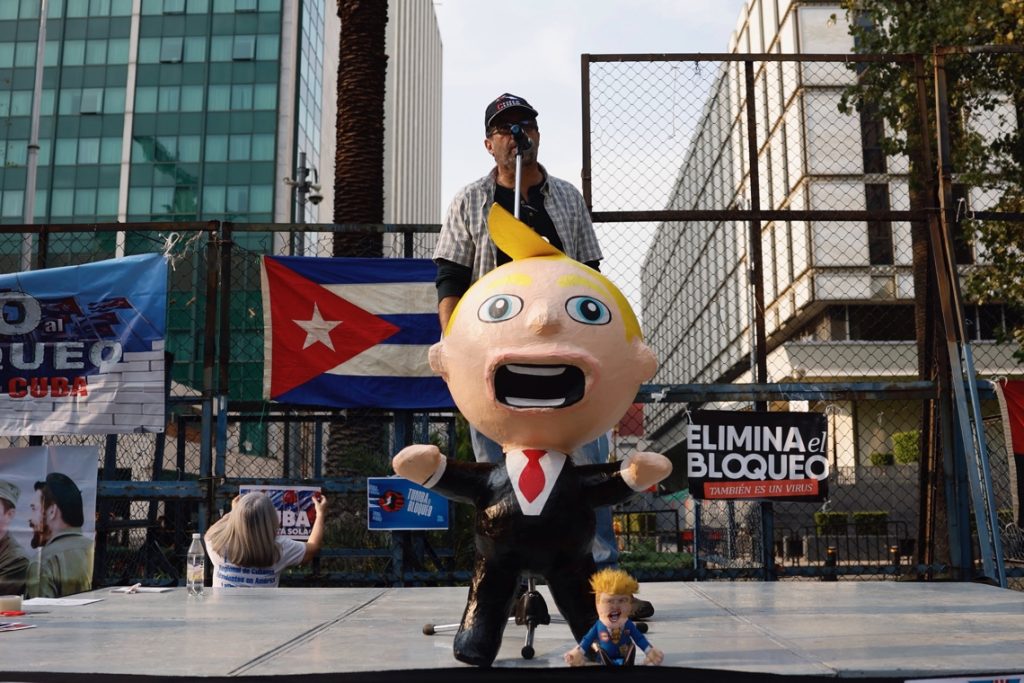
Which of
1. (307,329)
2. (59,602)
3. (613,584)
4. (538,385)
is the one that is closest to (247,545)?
(59,602)

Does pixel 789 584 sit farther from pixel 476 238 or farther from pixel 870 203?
pixel 870 203

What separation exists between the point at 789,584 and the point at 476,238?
9.23ft

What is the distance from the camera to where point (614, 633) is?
266 cm

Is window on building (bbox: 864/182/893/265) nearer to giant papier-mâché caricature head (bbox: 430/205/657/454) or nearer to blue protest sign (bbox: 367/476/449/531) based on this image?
blue protest sign (bbox: 367/476/449/531)

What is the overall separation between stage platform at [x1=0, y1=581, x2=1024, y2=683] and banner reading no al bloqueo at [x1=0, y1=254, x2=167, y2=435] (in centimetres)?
162

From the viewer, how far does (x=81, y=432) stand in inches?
243

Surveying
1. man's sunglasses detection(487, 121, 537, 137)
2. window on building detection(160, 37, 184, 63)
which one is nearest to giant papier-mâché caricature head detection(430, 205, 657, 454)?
man's sunglasses detection(487, 121, 537, 137)

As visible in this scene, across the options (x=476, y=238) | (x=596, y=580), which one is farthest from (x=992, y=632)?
(x=476, y=238)

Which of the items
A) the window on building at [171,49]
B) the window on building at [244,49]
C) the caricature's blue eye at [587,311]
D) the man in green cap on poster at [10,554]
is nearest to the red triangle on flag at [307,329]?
the man in green cap on poster at [10,554]

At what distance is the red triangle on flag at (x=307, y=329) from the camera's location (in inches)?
255

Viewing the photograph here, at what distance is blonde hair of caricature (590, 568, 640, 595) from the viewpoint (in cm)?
271

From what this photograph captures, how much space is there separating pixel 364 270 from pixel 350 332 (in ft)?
1.46

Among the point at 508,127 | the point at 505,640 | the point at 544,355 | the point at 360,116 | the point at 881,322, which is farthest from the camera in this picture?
the point at 881,322

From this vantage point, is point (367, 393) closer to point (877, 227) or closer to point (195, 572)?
point (195, 572)
